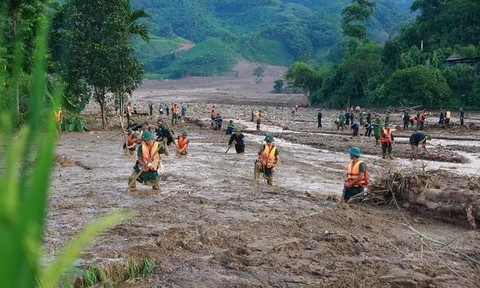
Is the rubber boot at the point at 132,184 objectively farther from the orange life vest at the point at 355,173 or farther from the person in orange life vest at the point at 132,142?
the person in orange life vest at the point at 132,142

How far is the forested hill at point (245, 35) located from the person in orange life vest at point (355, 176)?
84495 millimetres

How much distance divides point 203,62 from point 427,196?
10220cm

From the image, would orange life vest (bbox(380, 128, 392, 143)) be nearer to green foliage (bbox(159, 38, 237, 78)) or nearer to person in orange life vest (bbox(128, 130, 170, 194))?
person in orange life vest (bbox(128, 130, 170, 194))

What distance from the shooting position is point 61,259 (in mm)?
921

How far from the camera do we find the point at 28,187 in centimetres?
85

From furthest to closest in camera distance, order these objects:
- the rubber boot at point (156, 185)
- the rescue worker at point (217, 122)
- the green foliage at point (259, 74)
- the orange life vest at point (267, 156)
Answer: the green foliage at point (259, 74) → the rescue worker at point (217, 122) → the orange life vest at point (267, 156) → the rubber boot at point (156, 185)

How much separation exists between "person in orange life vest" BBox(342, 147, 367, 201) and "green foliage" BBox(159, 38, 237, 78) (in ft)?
323

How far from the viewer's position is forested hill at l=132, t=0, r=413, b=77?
110 metres

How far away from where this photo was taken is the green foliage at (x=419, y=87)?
4212 cm

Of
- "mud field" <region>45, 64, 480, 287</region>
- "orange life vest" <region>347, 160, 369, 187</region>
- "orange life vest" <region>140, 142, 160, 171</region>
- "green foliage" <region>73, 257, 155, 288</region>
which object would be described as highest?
"orange life vest" <region>140, 142, 160, 171</region>

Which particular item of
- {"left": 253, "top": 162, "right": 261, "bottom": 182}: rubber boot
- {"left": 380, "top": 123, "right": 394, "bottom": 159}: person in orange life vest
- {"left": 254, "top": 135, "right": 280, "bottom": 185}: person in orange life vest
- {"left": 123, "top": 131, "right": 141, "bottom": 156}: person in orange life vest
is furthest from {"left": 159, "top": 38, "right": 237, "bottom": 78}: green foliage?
{"left": 254, "top": 135, "right": 280, "bottom": 185}: person in orange life vest

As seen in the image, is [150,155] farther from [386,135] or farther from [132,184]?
[386,135]

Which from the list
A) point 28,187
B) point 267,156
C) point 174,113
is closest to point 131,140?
point 267,156

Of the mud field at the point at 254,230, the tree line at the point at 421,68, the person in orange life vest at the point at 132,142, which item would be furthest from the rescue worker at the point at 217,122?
the tree line at the point at 421,68
